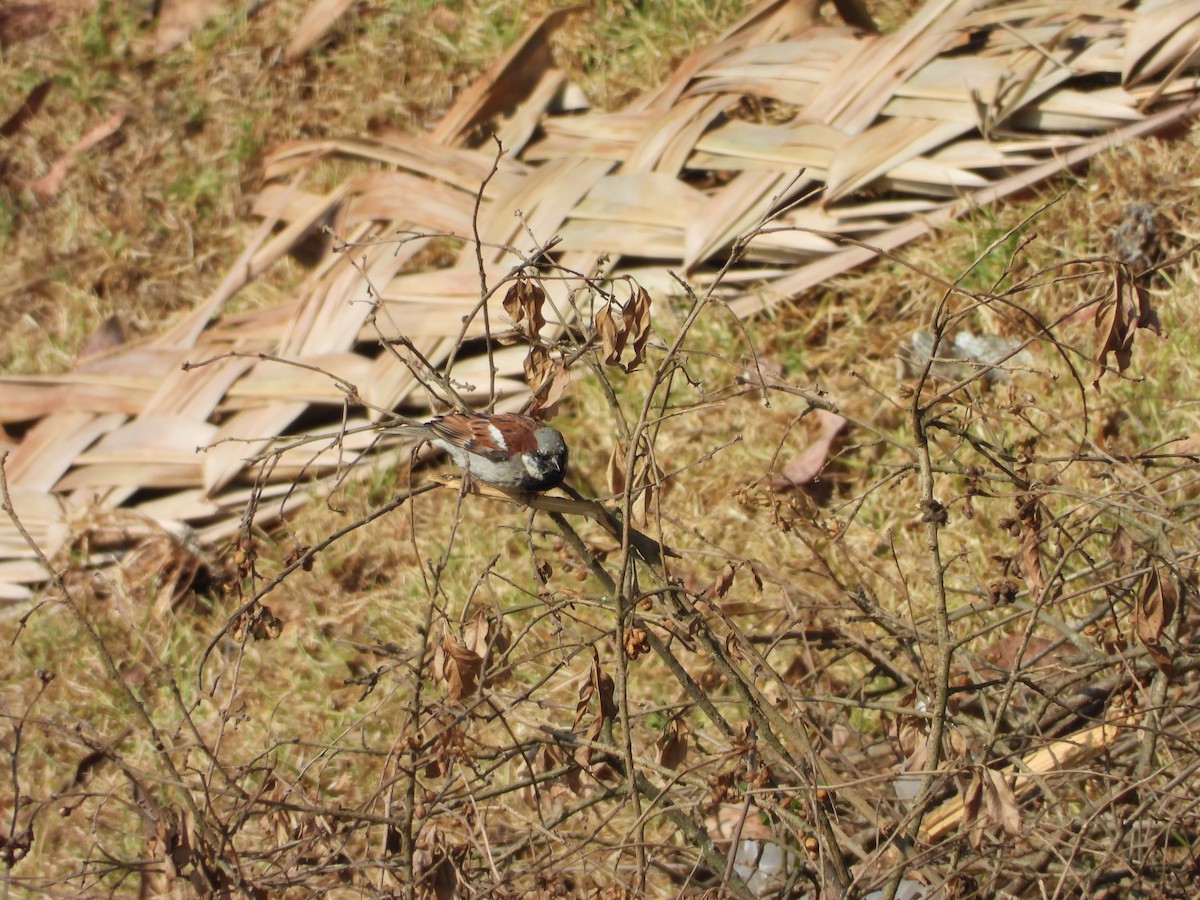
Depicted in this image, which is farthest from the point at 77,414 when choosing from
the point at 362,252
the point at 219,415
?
the point at 362,252

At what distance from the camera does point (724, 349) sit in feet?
11.0

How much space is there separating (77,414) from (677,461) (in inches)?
73.3

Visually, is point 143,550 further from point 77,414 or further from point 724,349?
point 724,349

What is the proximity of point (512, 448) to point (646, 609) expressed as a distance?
355 millimetres

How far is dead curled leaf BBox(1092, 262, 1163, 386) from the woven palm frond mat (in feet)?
5.39

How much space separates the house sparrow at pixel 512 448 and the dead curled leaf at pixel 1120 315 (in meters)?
0.82

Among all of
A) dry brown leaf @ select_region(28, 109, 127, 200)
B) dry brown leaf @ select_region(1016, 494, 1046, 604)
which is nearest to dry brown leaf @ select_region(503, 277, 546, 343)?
dry brown leaf @ select_region(1016, 494, 1046, 604)

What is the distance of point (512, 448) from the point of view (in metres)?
2.13

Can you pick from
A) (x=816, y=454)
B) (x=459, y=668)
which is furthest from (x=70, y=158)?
(x=459, y=668)

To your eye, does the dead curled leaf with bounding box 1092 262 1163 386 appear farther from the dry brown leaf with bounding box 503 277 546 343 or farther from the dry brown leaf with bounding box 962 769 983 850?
the dry brown leaf with bounding box 503 277 546 343

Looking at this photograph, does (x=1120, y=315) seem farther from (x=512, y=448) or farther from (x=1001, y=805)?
(x=512, y=448)

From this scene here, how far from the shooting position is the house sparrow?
Answer: 2.07 m

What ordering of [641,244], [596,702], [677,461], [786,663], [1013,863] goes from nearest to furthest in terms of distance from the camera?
1. [596,702]
2. [1013,863]
3. [786,663]
4. [677,461]
5. [641,244]

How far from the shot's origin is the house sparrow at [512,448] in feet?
6.78
